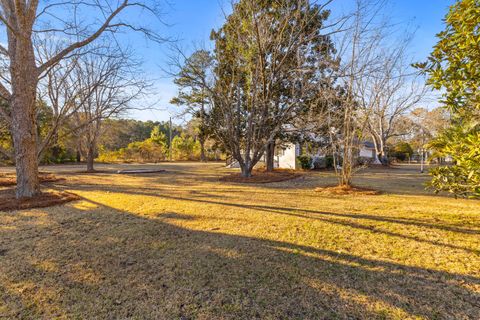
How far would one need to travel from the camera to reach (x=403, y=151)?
31922 millimetres

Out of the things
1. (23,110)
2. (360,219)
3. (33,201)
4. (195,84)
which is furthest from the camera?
(195,84)

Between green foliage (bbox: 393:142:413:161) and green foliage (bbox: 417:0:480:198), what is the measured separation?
106 feet

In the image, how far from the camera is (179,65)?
396 inches

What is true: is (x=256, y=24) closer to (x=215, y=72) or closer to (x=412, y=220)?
(x=215, y=72)

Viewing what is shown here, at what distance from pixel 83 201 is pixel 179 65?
6702 millimetres

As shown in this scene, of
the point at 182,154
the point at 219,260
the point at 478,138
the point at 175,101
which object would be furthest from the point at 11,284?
the point at 182,154

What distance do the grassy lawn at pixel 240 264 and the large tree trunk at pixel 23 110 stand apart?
1604 millimetres

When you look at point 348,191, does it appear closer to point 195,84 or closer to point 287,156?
point 195,84

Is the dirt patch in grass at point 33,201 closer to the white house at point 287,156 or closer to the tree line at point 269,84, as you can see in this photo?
the tree line at point 269,84

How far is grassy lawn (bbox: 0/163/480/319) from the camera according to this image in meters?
1.95

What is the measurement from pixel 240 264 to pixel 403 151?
36837mm

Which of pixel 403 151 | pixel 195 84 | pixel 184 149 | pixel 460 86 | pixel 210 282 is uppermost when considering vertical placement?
pixel 195 84

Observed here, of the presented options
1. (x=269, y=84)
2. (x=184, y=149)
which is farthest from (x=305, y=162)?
(x=184, y=149)

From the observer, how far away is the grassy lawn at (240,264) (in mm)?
1946
